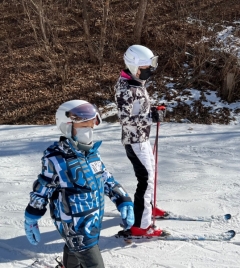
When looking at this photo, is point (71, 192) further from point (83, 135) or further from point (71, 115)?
point (71, 115)

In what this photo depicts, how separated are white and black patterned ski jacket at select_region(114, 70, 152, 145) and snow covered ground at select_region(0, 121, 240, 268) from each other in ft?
3.47

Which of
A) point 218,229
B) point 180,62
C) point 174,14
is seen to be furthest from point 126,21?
point 218,229

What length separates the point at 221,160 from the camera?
584cm

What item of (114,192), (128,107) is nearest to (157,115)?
(128,107)

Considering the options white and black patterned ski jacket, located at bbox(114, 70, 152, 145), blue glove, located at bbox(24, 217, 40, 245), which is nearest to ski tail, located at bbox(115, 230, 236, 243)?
white and black patterned ski jacket, located at bbox(114, 70, 152, 145)

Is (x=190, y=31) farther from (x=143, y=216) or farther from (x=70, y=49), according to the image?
(x=143, y=216)

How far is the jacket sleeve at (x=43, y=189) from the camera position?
266 centimetres

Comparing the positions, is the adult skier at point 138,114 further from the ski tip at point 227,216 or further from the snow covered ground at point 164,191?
the ski tip at point 227,216

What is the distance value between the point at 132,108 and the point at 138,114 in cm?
9

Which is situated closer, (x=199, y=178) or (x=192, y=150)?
(x=199, y=178)

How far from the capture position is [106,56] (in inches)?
407

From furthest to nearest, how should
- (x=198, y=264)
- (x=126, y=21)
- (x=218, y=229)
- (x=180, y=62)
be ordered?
(x=126, y=21), (x=180, y=62), (x=218, y=229), (x=198, y=264)

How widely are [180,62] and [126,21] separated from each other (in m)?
2.88

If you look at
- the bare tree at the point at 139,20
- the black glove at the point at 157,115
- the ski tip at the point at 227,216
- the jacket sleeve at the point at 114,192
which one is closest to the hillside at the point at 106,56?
the bare tree at the point at 139,20
